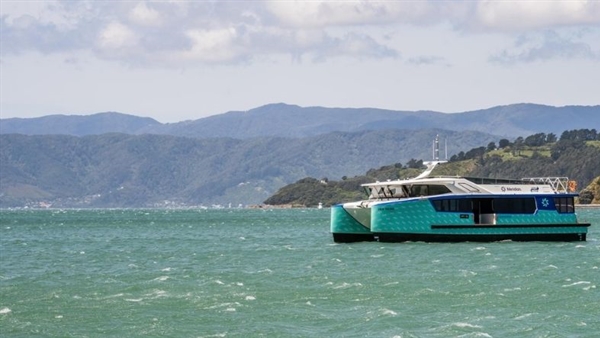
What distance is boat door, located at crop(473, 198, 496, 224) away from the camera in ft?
276

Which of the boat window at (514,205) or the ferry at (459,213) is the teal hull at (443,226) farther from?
the boat window at (514,205)

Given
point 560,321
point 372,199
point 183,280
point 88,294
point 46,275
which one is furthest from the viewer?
point 372,199

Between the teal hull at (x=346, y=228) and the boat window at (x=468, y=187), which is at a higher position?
the boat window at (x=468, y=187)

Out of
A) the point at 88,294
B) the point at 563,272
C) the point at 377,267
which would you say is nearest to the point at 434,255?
the point at 377,267

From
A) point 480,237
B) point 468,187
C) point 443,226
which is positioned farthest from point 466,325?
point 468,187

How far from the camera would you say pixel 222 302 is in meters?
48.8

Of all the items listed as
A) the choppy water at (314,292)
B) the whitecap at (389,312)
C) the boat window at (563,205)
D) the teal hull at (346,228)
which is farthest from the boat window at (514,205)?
the whitecap at (389,312)

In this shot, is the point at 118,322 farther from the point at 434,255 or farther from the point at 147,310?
the point at 434,255

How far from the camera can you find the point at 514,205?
8462 cm

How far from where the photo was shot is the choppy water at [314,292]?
139 feet

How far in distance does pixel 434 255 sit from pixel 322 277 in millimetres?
14849

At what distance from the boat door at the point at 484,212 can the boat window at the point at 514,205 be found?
34cm

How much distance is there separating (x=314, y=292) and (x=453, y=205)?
1263 inches

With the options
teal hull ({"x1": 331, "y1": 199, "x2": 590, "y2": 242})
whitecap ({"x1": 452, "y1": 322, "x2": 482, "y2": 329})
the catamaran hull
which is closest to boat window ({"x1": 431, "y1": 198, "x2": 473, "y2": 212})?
teal hull ({"x1": 331, "y1": 199, "x2": 590, "y2": 242})
